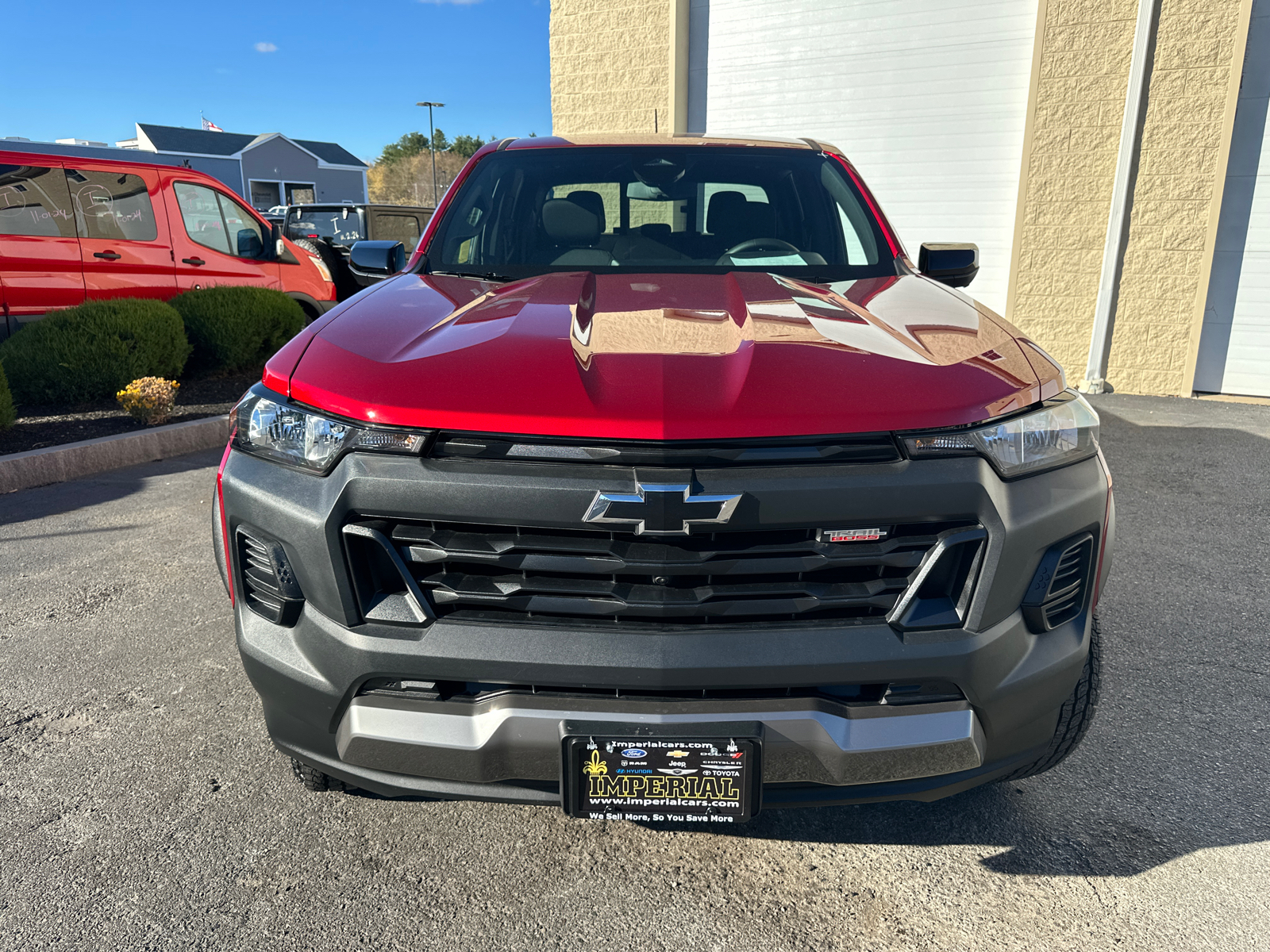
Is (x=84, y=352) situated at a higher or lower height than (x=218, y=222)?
lower

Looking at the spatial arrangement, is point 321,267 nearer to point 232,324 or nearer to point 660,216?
point 232,324

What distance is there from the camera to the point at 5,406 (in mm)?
5809

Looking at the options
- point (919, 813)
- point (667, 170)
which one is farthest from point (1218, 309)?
point (919, 813)

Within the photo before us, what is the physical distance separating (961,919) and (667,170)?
2588 millimetres

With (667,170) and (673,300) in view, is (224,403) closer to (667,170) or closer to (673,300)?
(667,170)

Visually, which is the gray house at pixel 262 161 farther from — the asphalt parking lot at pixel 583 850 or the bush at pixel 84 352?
the asphalt parking lot at pixel 583 850

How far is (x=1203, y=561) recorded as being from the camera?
4.05 m

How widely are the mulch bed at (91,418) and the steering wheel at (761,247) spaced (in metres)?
4.77

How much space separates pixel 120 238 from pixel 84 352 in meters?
1.62

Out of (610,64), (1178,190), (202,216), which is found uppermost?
(610,64)

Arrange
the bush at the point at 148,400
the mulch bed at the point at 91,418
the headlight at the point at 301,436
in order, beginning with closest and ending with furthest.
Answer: the headlight at the point at 301,436 < the mulch bed at the point at 91,418 < the bush at the point at 148,400

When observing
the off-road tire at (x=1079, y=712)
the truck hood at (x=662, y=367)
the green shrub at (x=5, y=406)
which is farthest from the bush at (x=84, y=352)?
the off-road tire at (x=1079, y=712)

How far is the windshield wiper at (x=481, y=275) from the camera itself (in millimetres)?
2627

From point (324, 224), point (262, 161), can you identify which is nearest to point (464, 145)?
point (262, 161)
